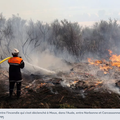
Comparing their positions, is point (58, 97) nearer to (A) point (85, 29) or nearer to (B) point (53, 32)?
(B) point (53, 32)

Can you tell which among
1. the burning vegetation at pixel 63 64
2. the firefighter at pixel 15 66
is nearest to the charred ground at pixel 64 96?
the burning vegetation at pixel 63 64

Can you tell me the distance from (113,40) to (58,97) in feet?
54.4

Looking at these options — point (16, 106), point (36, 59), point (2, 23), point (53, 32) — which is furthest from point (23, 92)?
point (53, 32)

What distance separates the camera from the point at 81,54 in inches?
701

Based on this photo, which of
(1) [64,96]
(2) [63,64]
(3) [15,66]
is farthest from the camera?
(2) [63,64]

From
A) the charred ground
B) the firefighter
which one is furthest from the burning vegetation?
the firefighter

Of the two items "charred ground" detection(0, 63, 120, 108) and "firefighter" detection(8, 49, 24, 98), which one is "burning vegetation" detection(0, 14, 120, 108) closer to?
"charred ground" detection(0, 63, 120, 108)

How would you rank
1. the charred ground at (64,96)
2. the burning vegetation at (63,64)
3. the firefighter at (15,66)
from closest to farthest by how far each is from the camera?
the charred ground at (64,96)
the firefighter at (15,66)
the burning vegetation at (63,64)

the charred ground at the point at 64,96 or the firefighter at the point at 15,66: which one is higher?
the firefighter at the point at 15,66

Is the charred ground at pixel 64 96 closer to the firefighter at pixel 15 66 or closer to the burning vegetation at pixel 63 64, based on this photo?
the burning vegetation at pixel 63 64

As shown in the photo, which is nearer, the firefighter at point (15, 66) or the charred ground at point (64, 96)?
the charred ground at point (64, 96)

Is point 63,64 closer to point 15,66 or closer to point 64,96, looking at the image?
point 64,96

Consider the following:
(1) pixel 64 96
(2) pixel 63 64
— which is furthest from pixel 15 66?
(2) pixel 63 64

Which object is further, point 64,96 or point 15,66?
point 64,96
